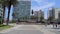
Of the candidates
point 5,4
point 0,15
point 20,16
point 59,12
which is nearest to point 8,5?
point 5,4

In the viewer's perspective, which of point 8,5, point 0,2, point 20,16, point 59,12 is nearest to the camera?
point 0,2

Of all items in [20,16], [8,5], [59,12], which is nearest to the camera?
[8,5]

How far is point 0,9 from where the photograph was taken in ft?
210

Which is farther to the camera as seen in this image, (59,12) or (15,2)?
(59,12)

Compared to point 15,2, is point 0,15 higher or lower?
lower

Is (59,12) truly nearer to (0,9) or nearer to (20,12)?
(20,12)

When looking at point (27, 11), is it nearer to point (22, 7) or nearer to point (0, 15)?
point (22, 7)

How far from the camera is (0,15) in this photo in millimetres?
64125

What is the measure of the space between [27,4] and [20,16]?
1611 centimetres

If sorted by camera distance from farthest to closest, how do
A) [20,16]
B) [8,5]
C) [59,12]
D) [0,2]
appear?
[20,16], [59,12], [8,5], [0,2]

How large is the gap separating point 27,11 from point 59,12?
178ft

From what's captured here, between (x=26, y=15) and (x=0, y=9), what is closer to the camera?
(x=0, y=9)

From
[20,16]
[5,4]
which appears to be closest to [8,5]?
[5,4]

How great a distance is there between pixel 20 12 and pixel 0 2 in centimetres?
12622
